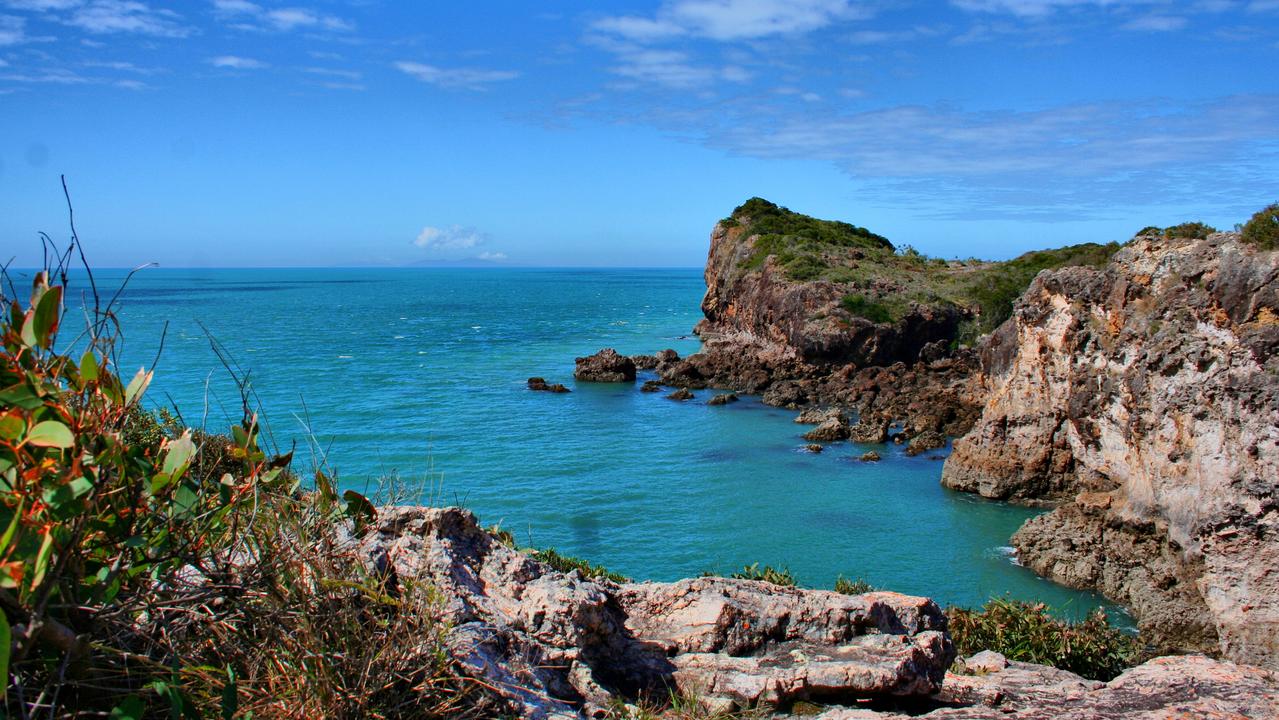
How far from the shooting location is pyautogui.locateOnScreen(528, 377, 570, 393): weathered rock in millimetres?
53906

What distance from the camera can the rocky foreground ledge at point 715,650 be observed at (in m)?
6.73

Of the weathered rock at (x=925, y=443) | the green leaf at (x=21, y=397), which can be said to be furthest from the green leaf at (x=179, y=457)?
the weathered rock at (x=925, y=443)

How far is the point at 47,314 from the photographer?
13.7 ft

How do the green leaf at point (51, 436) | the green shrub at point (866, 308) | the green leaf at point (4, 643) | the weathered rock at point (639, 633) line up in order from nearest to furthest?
the green leaf at point (4, 643) < the green leaf at point (51, 436) < the weathered rock at point (639, 633) < the green shrub at point (866, 308)

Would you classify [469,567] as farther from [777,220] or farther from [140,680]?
[777,220]

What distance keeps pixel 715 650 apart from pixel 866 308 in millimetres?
49978

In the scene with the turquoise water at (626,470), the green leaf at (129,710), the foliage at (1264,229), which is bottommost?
the turquoise water at (626,470)

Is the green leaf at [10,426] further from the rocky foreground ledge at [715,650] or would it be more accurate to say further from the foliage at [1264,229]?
the foliage at [1264,229]

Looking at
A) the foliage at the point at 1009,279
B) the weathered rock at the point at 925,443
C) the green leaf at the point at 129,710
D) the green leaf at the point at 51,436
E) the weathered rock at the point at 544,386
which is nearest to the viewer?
the green leaf at the point at 51,436

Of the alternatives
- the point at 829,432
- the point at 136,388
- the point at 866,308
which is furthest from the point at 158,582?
the point at 866,308

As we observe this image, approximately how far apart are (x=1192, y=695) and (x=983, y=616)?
8.91 m

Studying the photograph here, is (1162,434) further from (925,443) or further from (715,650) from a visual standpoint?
(925,443)

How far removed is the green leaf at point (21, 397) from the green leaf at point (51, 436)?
0.15 metres

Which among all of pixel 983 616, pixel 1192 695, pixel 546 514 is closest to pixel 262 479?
pixel 1192 695
